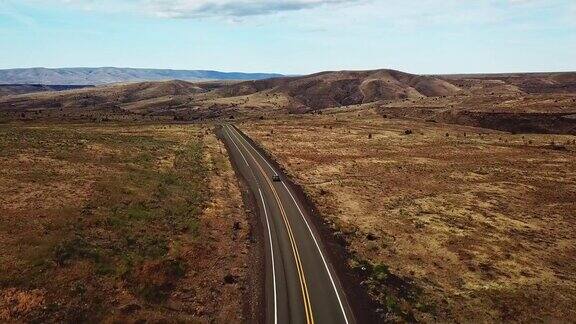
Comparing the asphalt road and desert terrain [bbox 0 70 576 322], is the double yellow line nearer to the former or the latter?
the asphalt road

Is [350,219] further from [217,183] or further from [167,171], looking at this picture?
[167,171]

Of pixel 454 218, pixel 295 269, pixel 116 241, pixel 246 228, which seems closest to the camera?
pixel 295 269

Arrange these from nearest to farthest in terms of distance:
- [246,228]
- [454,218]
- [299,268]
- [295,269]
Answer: [295,269] → [299,268] → [246,228] → [454,218]

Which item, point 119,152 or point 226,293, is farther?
point 119,152

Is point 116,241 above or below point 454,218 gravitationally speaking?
above

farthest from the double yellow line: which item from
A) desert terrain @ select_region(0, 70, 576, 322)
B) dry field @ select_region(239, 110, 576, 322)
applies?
dry field @ select_region(239, 110, 576, 322)

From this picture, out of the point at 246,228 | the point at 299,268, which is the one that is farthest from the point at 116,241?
the point at 299,268

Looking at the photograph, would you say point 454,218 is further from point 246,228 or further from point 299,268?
point 246,228

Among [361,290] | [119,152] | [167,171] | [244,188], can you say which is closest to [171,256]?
[361,290]
